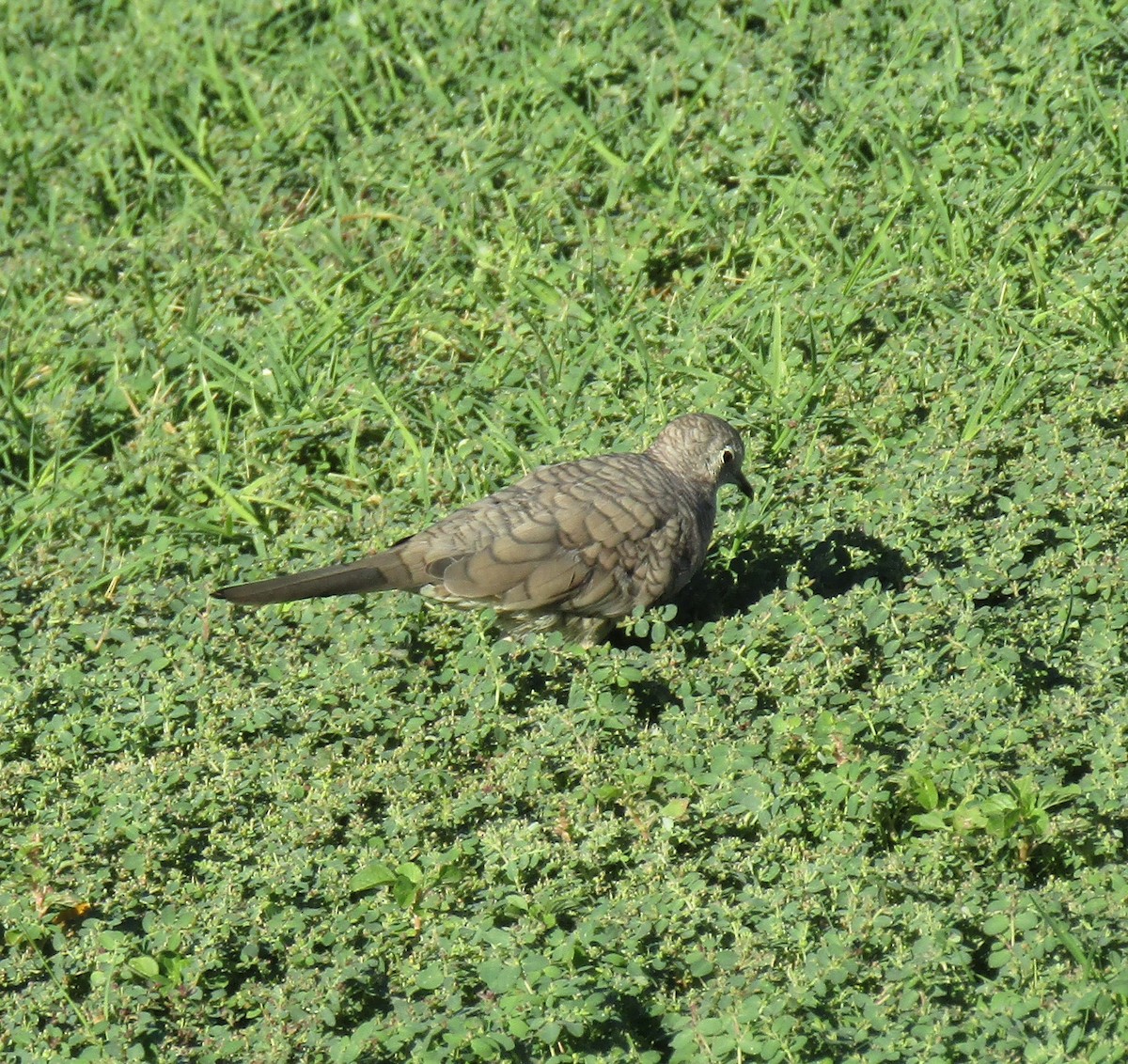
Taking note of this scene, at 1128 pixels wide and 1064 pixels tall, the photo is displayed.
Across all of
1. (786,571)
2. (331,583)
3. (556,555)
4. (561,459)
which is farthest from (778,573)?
(331,583)

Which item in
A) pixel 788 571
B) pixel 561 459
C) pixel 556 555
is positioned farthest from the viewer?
pixel 561 459

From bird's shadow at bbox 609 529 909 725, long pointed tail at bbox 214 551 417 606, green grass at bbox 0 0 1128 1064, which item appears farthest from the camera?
bird's shadow at bbox 609 529 909 725

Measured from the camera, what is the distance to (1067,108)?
7160mm

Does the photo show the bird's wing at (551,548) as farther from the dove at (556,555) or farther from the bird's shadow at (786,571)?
the bird's shadow at (786,571)

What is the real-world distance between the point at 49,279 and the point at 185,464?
5.19 feet

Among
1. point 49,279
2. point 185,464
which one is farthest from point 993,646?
point 49,279

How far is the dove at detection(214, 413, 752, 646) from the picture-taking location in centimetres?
553

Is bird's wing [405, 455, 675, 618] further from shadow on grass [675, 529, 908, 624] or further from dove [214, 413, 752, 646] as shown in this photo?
shadow on grass [675, 529, 908, 624]

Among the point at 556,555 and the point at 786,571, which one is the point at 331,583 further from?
the point at 786,571

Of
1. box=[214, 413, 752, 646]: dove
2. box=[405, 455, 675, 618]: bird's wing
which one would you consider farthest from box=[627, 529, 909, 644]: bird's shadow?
box=[405, 455, 675, 618]: bird's wing

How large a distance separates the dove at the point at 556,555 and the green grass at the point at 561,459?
21 centimetres

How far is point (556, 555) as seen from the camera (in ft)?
18.4

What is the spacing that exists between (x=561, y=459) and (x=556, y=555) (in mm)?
984

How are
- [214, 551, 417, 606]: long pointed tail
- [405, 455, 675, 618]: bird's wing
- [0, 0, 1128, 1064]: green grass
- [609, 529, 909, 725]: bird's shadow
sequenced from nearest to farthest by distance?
1. [0, 0, 1128, 1064]: green grass
2. [214, 551, 417, 606]: long pointed tail
3. [405, 455, 675, 618]: bird's wing
4. [609, 529, 909, 725]: bird's shadow
